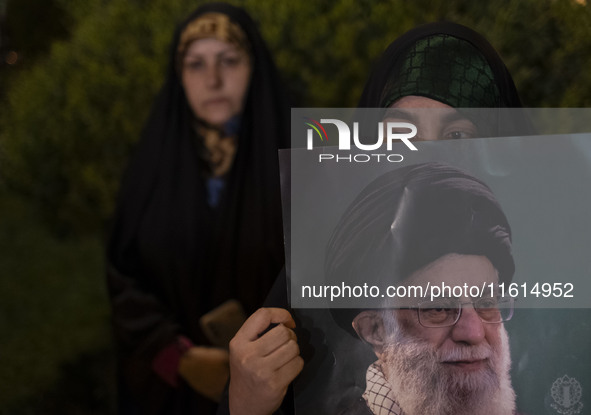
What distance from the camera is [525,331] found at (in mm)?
1203

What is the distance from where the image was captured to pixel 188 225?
153 cm

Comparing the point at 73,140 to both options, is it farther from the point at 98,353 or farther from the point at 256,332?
the point at 256,332

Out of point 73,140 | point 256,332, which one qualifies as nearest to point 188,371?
point 256,332

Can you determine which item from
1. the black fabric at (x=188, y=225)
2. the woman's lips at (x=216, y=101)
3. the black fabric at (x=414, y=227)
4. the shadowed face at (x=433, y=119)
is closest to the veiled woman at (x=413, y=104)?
the shadowed face at (x=433, y=119)

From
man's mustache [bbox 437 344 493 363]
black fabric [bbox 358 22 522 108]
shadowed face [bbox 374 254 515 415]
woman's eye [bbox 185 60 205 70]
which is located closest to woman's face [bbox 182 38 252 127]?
woman's eye [bbox 185 60 205 70]

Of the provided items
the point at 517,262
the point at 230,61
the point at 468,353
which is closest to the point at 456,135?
the point at 517,262

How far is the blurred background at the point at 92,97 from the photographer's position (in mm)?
1467

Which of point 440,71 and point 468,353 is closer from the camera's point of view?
point 468,353

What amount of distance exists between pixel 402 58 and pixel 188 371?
90 cm

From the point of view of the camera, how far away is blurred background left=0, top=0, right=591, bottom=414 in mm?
1467

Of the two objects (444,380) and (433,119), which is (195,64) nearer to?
(433,119)

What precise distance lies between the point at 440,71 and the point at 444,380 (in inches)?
24.3

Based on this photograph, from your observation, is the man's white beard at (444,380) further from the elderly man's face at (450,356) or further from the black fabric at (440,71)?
the black fabric at (440,71)

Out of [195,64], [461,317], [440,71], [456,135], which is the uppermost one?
[195,64]
